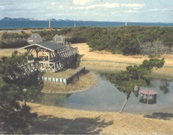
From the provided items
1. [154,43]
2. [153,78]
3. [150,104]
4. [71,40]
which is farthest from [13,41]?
[150,104]

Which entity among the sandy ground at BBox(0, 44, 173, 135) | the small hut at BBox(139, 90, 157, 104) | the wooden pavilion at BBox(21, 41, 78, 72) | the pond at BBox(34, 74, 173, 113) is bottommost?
the pond at BBox(34, 74, 173, 113)

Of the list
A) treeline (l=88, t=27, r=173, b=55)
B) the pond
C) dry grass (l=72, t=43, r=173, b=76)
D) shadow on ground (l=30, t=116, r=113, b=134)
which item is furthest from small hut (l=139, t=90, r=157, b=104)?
treeline (l=88, t=27, r=173, b=55)

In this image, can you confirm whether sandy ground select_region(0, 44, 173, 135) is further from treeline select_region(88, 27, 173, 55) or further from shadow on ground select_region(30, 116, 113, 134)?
treeline select_region(88, 27, 173, 55)

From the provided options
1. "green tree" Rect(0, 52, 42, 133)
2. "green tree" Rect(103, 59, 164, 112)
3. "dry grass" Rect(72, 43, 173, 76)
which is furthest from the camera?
"dry grass" Rect(72, 43, 173, 76)

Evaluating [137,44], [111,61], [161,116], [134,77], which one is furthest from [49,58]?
[137,44]

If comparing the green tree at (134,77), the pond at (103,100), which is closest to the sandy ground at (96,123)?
the green tree at (134,77)

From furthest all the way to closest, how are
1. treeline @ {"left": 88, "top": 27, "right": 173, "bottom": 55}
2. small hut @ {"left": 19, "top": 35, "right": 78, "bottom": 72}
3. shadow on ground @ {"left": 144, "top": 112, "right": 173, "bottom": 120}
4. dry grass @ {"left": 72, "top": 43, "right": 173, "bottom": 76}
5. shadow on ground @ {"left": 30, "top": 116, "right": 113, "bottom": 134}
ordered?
treeline @ {"left": 88, "top": 27, "right": 173, "bottom": 55}
dry grass @ {"left": 72, "top": 43, "right": 173, "bottom": 76}
small hut @ {"left": 19, "top": 35, "right": 78, "bottom": 72}
shadow on ground @ {"left": 144, "top": 112, "right": 173, "bottom": 120}
shadow on ground @ {"left": 30, "top": 116, "right": 113, "bottom": 134}

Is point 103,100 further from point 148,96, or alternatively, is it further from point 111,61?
point 111,61
